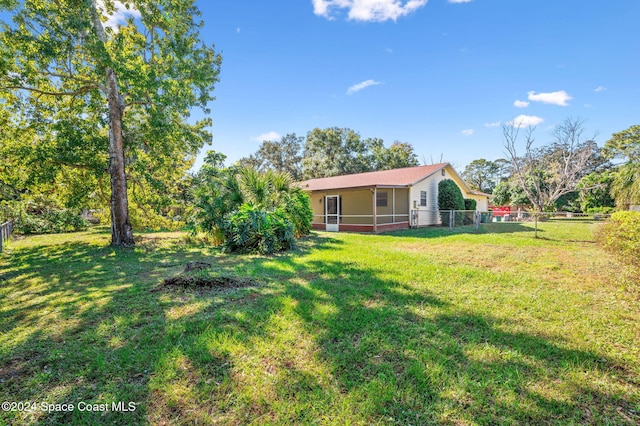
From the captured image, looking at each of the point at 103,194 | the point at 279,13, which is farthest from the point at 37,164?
the point at 279,13

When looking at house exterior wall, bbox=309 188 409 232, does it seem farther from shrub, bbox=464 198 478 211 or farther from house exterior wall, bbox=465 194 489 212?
house exterior wall, bbox=465 194 489 212

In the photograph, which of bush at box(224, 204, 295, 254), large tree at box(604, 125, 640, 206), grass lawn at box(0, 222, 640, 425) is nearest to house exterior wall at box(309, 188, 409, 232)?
bush at box(224, 204, 295, 254)

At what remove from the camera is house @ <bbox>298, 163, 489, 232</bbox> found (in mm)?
15984

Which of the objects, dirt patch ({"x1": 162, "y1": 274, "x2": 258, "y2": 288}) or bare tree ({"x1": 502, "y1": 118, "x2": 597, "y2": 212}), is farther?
bare tree ({"x1": 502, "y1": 118, "x2": 597, "y2": 212})

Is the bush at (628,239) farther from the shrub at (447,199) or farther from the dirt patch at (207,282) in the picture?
the shrub at (447,199)

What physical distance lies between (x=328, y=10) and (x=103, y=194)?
40.5 ft

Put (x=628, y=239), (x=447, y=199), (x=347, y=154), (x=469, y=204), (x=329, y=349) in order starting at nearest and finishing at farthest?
(x=329, y=349) → (x=628, y=239) → (x=447, y=199) → (x=469, y=204) → (x=347, y=154)

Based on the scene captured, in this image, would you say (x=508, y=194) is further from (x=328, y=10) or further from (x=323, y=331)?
(x=323, y=331)

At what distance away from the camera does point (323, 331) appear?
131 inches

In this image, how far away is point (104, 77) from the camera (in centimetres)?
1043

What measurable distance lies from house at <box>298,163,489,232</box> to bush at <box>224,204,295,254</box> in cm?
655

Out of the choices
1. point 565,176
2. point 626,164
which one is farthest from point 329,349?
point 565,176

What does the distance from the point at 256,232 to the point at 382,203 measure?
31.7 ft

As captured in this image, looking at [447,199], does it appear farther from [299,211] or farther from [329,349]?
[329,349]
